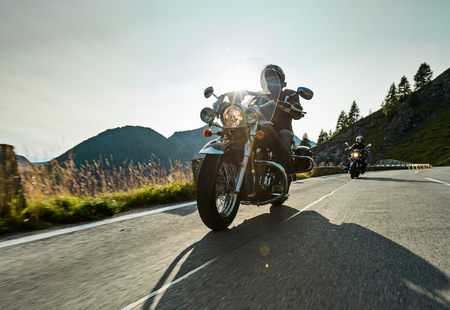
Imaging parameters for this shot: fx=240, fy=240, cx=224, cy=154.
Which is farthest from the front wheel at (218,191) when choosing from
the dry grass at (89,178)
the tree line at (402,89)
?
the tree line at (402,89)

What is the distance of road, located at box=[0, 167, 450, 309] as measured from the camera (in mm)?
1291

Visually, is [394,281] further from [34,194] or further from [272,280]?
[34,194]

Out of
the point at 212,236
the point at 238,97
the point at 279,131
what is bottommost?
the point at 212,236

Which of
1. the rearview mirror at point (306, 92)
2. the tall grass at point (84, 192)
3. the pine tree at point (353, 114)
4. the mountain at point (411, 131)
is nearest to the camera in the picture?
the tall grass at point (84, 192)

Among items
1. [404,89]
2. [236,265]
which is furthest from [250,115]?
[404,89]

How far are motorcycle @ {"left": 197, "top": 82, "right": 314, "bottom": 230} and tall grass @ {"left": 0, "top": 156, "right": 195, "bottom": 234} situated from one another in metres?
1.94

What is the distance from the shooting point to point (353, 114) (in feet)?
368

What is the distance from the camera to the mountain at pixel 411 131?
70.8 meters

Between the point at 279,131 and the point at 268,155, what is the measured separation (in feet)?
1.42

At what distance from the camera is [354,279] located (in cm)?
147

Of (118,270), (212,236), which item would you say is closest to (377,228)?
(212,236)

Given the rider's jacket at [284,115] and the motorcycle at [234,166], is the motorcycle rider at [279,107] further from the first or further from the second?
the motorcycle at [234,166]

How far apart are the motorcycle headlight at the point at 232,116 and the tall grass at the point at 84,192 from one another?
2312 millimetres

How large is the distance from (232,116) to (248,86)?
0.83 meters
